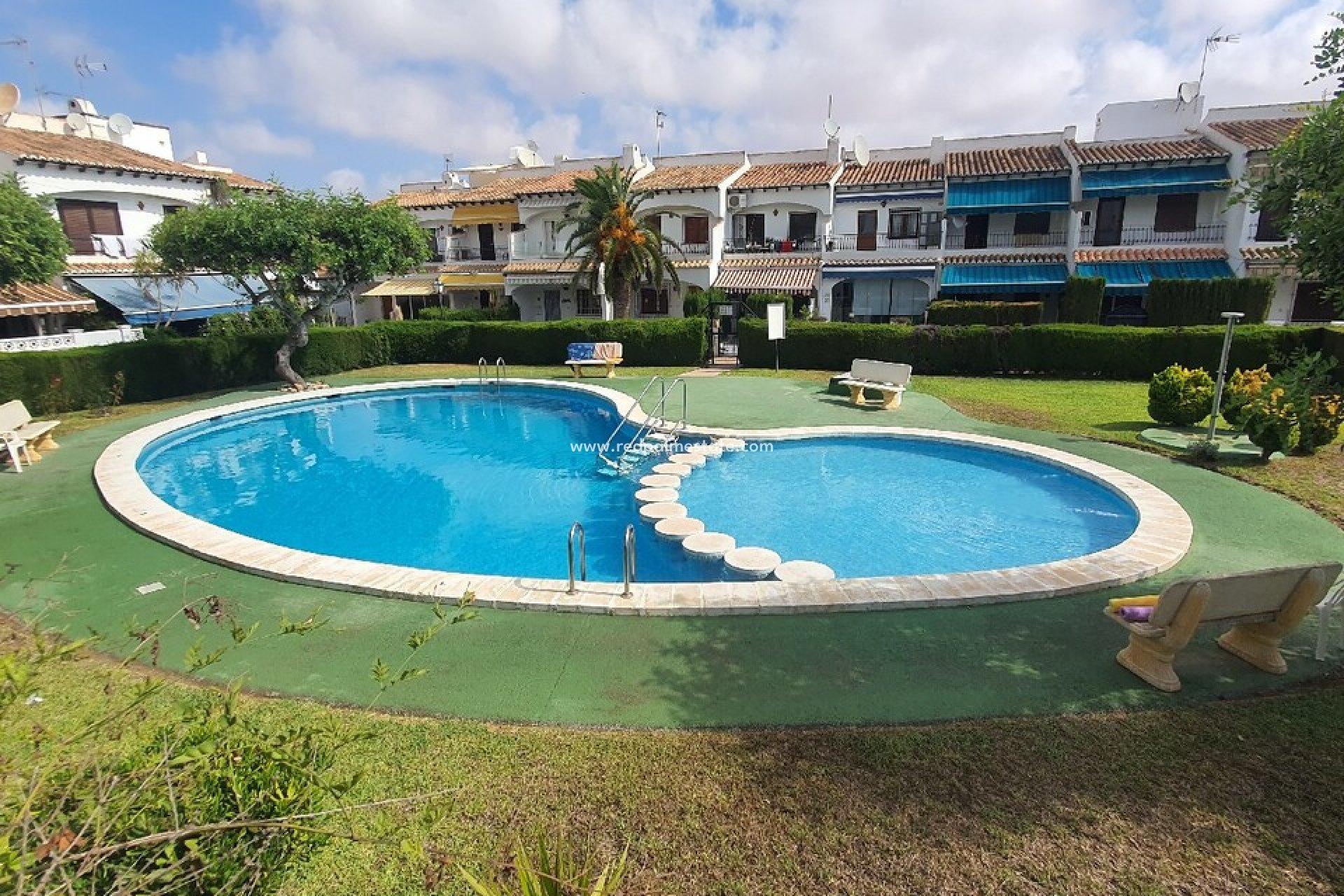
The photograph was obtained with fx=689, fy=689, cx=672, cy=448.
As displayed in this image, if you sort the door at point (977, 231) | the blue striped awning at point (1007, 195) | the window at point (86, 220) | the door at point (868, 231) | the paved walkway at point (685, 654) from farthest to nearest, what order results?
the door at point (868, 231)
the door at point (977, 231)
the blue striped awning at point (1007, 195)
the window at point (86, 220)
the paved walkway at point (685, 654)

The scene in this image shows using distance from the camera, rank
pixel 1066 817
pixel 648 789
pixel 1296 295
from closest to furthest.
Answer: pixel 1066 817 < pixel 648 789 < pixel 1296 295

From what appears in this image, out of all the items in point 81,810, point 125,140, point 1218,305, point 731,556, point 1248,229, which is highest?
point 125,140

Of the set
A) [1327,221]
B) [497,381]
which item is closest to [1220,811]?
[1327,221]

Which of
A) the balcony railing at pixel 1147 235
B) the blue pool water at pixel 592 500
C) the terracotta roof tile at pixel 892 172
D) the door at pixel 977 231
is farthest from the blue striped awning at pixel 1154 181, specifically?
the blue pool water at pixel 592 500

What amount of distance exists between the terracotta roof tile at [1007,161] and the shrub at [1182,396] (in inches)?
880

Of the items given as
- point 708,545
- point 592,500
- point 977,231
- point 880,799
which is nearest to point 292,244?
point 592,500

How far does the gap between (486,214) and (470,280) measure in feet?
14.4

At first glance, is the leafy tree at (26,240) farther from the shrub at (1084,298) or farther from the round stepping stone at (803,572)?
the shrub at (1084,298)

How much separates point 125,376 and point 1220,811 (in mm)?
29356

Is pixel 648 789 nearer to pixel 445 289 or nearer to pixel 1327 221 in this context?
pixel 1327 221

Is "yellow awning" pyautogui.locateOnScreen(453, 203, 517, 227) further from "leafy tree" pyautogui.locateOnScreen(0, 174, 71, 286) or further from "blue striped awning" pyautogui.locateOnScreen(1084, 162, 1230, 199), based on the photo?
"blue striped awning" pyautogui.locateOnScreen(1084, 162, 1230, 199)

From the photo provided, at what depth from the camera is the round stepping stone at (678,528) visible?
1166cm

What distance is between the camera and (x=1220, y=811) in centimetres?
485

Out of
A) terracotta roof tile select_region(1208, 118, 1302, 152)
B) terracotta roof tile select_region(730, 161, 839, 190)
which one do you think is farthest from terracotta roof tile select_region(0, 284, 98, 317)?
terracotta roof tile select_region(1208, 118, 1302, 152)
